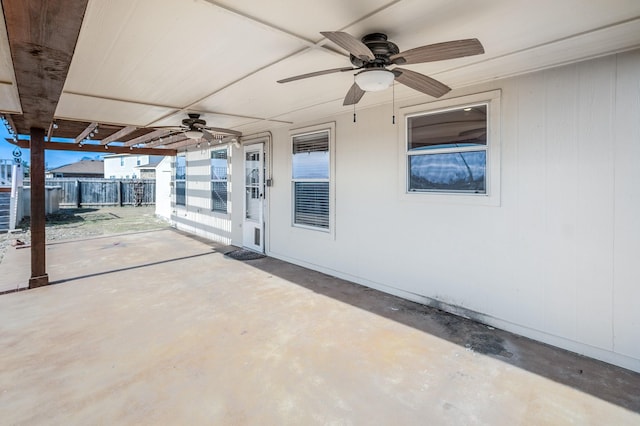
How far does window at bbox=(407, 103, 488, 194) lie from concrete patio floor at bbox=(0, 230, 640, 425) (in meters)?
1.48

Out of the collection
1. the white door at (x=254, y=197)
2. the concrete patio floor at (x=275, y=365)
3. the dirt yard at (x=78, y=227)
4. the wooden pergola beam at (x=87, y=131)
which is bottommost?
the concrete patio floor at (x=275, y=365)

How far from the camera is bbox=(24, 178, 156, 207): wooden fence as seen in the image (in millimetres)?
15438

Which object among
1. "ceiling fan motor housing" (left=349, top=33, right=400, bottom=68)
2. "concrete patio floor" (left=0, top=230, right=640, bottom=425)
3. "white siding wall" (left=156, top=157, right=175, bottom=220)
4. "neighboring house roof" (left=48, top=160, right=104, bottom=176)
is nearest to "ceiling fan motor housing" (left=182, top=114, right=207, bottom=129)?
"concrete patio floor" (left=0, top=230, right=640, bottom=425)

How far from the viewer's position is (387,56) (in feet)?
7.61

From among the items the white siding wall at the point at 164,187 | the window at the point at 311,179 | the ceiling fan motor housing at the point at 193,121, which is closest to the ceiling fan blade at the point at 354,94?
the window at the point at 311,179

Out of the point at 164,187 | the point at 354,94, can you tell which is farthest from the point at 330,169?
the point at 164,187

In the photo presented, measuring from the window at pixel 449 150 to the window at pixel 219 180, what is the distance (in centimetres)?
508

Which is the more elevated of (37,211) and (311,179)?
(311,179)

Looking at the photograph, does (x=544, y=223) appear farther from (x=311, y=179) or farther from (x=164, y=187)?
(x=164, y=187)

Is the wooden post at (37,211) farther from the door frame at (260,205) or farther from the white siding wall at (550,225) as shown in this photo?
the white siding wall at (550,225)

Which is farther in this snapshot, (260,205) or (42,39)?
(260,205)

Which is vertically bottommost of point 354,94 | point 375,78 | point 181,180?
point 181,180

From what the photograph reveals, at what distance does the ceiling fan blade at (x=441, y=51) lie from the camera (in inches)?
74.4

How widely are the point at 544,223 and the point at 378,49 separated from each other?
2171 mm
